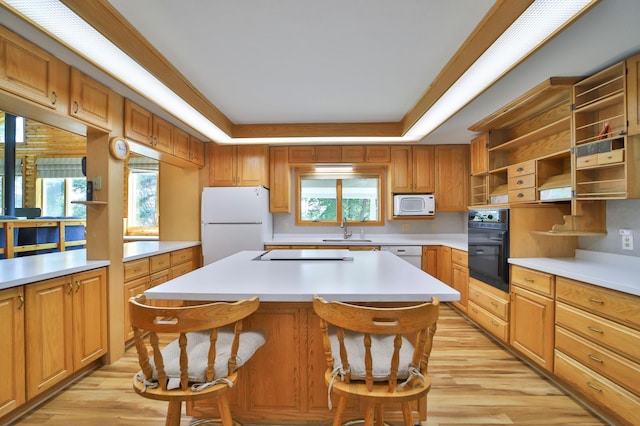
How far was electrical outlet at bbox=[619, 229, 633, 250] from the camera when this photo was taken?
2.09m

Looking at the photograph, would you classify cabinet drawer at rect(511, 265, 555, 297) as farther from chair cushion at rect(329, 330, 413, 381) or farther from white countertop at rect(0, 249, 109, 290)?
white countertop at rect(0, 249, 109, 290)

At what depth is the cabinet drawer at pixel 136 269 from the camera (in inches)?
102

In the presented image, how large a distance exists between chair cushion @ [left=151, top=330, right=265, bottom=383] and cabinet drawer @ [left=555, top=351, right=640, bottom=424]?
1998mm

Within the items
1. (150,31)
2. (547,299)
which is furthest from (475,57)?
(150,31)

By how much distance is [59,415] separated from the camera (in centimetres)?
176

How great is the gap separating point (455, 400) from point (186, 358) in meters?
1.81

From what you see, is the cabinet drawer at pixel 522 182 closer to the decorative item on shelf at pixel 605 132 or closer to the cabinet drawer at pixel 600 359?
the decorative item on shelf at pixel 605 132

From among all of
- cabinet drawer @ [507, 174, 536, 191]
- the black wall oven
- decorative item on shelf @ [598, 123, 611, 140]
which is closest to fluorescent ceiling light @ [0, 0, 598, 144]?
decorative item on shelf @ [598, 123, 611, 140]

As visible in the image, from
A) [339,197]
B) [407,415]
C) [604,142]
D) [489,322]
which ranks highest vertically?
[604,142]

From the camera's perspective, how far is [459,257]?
3506mm

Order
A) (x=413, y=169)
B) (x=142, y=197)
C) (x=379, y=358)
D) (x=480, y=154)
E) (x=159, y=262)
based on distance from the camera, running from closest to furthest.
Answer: (x=379, y=358)
(x=159, y=262)
(x=480, y=154)
(x=413, y=169)
(x=142, y=197)

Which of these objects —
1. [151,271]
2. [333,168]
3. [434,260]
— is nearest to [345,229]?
[333,168]

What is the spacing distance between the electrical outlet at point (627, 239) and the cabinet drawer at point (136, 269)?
4.16 meters

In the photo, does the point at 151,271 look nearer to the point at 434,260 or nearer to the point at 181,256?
the point at 181,256
